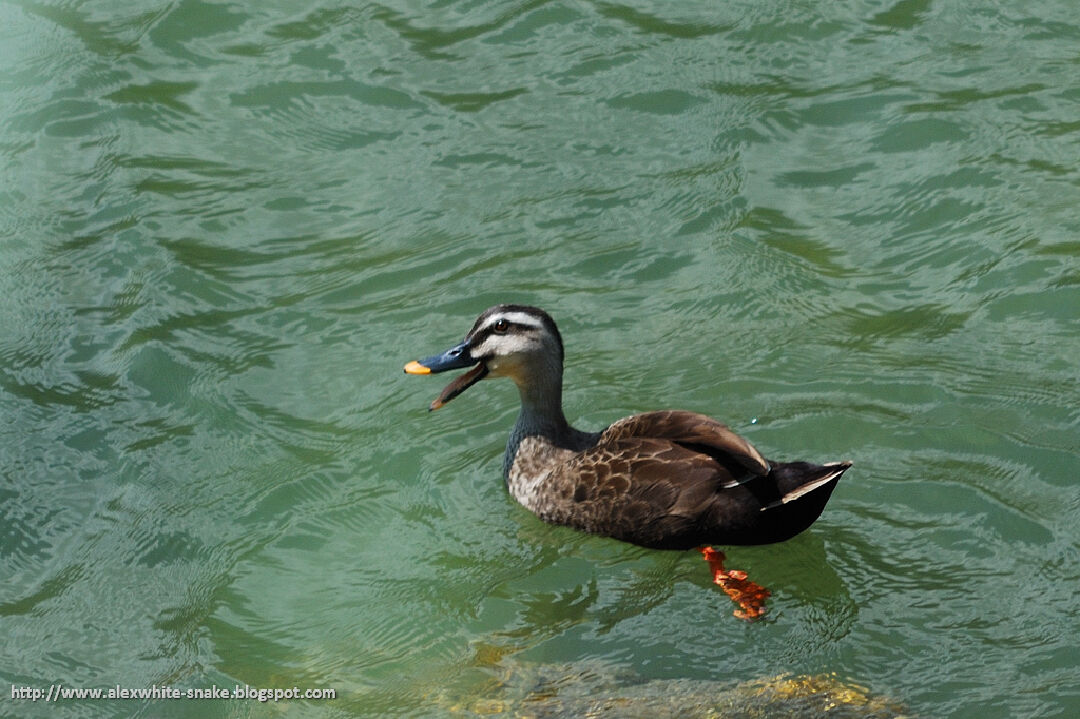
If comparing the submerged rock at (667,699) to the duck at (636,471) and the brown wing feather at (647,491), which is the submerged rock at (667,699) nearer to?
the duck at (636,471)

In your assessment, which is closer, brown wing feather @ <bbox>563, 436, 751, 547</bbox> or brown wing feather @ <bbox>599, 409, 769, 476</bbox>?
brown wing feather @ <bbox>599, 409, 769, 476</bbox>

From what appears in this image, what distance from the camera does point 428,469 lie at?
26.4 feet

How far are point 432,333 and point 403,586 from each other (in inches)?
86.8

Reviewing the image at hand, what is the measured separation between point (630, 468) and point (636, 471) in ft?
0.13

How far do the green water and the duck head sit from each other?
0.57 m

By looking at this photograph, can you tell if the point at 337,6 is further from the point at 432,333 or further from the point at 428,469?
the point at 428,469

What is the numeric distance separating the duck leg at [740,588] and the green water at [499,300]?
0.24 ft

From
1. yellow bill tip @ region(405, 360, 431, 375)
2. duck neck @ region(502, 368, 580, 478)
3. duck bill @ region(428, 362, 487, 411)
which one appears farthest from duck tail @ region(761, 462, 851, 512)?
yellow bill tip @ region(405, 360, 431, 375)

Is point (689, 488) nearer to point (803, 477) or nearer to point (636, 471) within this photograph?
point (636, 471)

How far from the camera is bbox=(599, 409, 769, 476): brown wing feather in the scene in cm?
698

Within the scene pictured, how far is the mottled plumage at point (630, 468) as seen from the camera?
7094mm

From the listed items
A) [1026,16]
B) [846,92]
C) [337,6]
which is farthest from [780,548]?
[337,6]

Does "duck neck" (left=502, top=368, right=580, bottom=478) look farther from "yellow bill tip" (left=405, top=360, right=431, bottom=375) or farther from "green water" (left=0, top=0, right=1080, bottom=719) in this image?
"yellow bill tip" (left=405, top=360, right=431, bottom=375)

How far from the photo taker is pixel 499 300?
9.23 metres
